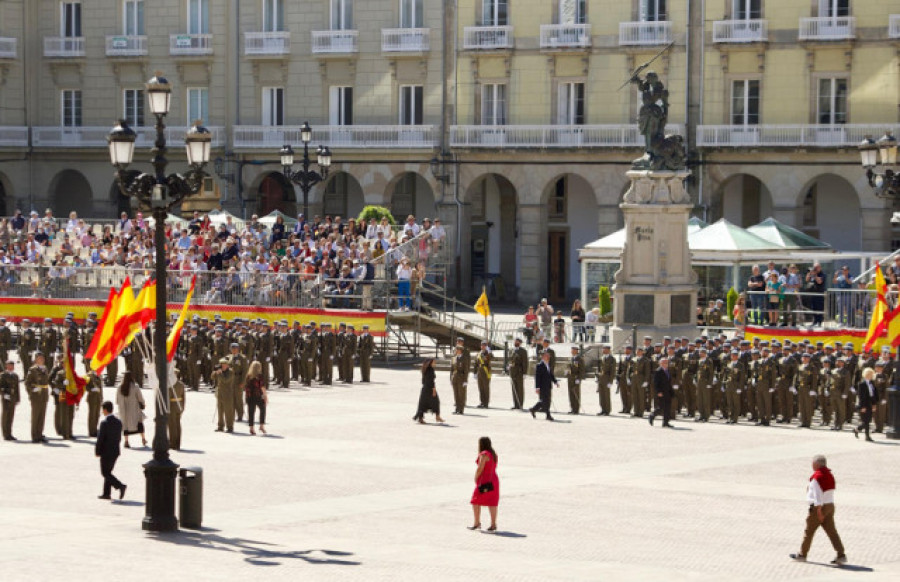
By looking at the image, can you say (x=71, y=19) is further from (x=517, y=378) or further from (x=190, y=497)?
(x=190, y=497)

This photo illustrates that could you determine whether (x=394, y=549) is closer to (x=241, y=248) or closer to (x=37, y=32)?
(x=241, y=248)

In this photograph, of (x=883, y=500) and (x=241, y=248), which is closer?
(x=883, y=500)

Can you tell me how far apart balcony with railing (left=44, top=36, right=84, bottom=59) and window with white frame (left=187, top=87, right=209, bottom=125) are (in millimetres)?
4634

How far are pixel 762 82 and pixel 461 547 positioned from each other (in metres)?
39.3

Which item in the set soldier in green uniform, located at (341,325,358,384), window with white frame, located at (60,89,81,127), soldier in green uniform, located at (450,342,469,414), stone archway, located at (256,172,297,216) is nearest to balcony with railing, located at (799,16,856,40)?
stone archway, located at (256,172,297,216)

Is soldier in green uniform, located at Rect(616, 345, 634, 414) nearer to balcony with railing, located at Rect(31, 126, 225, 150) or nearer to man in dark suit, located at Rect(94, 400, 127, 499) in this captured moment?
man in dark suit, located at Rect(94, 400, 127, 499)

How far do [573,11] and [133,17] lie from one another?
55.3 feet

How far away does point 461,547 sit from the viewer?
22.6 metres

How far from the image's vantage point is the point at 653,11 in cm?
6056

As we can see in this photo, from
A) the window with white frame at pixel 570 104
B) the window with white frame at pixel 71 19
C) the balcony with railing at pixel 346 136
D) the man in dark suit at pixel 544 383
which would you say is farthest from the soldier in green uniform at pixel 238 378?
the window with white frame at pixel 71 19

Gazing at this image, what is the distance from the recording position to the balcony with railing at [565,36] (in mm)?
61375

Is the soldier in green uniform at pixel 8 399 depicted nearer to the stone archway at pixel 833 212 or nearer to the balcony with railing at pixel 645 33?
the balcony with railing at pixel 645 33

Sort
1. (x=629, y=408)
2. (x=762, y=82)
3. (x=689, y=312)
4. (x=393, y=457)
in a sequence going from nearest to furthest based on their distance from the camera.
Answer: (x=393, y=457), (x=629, y=408), (x=689, y=312), (x=762, y=82)

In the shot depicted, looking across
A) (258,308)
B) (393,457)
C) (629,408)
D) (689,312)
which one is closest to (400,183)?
(258,308)
